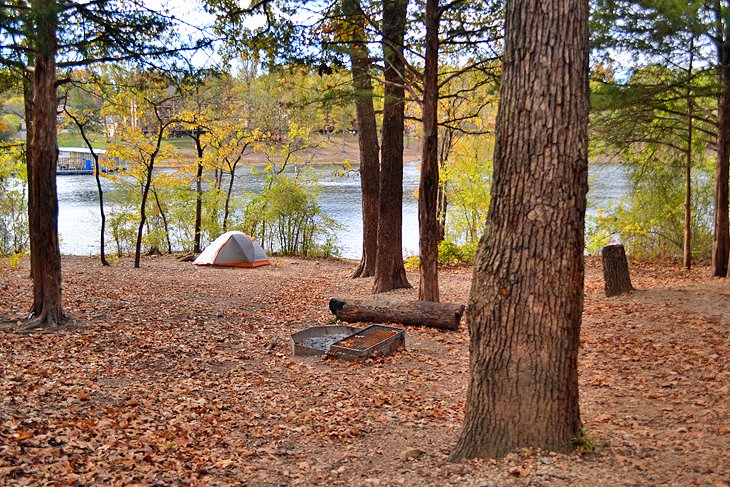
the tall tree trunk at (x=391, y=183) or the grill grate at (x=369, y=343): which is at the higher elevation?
the tall tree trunk at (x=391, y=183)

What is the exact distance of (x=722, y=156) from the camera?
456 inches

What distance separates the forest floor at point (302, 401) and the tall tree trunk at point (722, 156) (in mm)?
2222

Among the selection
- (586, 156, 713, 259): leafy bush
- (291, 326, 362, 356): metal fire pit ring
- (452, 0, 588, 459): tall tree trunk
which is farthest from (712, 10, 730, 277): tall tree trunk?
(452, 0, 588, 459): tall tree trunk

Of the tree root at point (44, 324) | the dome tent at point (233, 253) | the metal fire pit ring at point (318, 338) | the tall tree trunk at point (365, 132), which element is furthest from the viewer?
the dome tent at point (233, 253)

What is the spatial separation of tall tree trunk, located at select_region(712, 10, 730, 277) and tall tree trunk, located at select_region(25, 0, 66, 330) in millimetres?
9609

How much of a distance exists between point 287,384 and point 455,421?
1.99 metres

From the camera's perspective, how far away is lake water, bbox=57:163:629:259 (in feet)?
76.0

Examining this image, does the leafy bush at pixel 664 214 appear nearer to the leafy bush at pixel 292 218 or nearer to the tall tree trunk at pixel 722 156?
the tall tree trunk at pixel 722 156

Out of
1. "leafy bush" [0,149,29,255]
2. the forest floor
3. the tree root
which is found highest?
"leafy bush" [0,149,29,255]

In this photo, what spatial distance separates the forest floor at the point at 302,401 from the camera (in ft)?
13.0

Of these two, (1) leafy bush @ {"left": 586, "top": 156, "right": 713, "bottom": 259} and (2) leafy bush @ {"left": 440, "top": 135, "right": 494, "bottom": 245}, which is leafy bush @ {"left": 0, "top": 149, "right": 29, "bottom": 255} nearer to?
(2) leafy bush @ {"left": 440, "top": 135, "right": 494, "bottom": 245}

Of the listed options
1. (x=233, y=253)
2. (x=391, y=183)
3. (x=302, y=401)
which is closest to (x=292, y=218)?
(x=233, y=253)

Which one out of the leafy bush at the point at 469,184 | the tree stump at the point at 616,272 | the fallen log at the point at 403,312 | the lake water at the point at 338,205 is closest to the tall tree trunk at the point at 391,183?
the fallen log at the point at 403,312

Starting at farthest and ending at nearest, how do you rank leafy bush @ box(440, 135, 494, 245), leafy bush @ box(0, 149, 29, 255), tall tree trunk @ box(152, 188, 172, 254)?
tall tree trunk @ box(152, 188, 172, 254) → leafy bush @ box(0, 149, 29, 255) → leafy bush @ box(440, 135, 494, 245)
